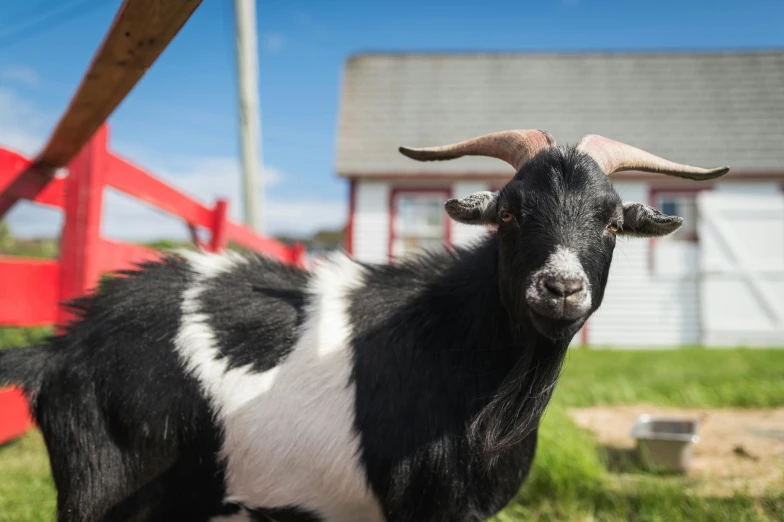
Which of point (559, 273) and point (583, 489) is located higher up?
point (559, 273)

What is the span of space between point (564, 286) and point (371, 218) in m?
11.2

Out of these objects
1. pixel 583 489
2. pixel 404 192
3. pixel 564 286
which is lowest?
pixel 583 489

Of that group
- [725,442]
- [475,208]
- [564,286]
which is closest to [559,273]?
[564,286]

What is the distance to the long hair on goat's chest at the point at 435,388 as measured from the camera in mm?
2311

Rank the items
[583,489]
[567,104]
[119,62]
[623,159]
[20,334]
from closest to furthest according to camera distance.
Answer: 1. [119,62]
2. [623,159]
3. [583,489]
4. [20,334]
5. [567,104]

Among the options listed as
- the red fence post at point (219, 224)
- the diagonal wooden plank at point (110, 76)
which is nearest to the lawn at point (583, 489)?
the diagonal wooden plank at point (110, 76)

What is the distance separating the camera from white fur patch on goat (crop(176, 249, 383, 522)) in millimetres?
2369

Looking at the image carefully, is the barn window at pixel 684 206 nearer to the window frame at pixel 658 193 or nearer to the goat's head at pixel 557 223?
the window frame at pixel 658 193

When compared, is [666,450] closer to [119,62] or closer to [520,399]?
[520,399]

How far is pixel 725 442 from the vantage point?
4375 millimetres

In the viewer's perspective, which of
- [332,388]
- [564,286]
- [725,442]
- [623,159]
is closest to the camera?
[564,286]

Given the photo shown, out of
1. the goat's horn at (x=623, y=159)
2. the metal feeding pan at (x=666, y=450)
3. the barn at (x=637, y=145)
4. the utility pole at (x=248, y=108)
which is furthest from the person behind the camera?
the barn at (x=637, y=145)

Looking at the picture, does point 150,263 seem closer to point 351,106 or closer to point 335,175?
point 335,175

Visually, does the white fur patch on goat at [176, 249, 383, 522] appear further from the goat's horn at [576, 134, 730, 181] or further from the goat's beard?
the goat's horn at [576, 134, 730, 181]
